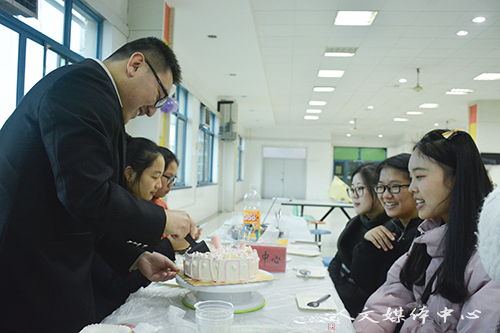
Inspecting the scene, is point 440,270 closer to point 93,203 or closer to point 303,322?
point 303,322

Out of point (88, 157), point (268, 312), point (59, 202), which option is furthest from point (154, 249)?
point (88, 157)

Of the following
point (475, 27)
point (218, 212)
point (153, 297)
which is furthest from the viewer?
point (218, 212)

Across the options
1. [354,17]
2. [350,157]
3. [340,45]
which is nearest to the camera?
[354,17]

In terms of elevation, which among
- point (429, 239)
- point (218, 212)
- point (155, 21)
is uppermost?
point (155, 21)

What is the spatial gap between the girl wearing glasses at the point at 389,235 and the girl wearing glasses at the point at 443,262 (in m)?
0.44

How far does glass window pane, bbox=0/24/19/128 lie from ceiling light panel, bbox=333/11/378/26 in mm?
3709

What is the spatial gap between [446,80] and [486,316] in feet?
25.7

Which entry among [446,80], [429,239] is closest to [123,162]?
[429,239]

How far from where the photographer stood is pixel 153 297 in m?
1.38

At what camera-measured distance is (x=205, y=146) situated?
984 cm

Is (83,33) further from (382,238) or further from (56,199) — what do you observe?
(382,238)

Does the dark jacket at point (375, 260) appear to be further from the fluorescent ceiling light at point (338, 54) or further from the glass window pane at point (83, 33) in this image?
the fluorescent ceiling light at point (338, 54)

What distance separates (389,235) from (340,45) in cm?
455

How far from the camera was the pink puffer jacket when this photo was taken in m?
0.96
